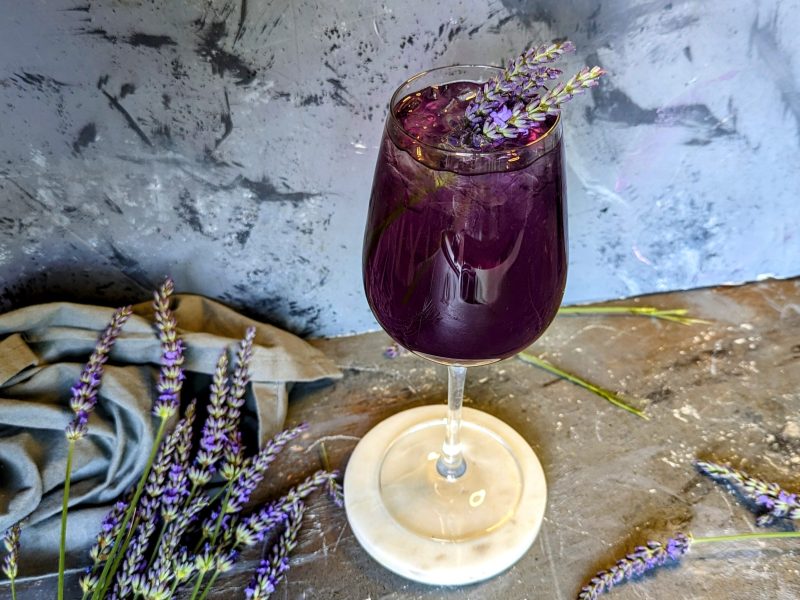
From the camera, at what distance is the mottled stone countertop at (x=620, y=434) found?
82 cm

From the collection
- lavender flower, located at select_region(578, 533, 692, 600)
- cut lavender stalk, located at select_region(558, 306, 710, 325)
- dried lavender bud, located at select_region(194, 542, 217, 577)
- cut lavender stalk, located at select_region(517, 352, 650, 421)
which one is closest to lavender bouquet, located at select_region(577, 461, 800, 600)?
lavender flower, located at select_region(578, 533, 692, 600)

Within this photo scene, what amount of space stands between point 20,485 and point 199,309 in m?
0.28

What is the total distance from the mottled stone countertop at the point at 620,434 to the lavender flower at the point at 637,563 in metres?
0.01

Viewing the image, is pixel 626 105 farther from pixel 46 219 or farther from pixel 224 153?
pixel 46 219

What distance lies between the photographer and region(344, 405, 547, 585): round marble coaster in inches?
32.5

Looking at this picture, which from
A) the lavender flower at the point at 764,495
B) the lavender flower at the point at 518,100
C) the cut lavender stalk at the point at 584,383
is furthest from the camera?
the cut lavender stalk at the point at 584,383

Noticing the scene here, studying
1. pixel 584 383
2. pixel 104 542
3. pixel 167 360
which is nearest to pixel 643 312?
pixel 584 383

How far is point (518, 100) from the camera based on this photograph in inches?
25.0

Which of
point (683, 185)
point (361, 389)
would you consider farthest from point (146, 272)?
point (683, 185)

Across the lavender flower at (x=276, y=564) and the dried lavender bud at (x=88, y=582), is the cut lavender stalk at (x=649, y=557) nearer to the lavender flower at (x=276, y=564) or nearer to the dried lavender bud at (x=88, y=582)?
the lavender flower at (x=276, y=564)

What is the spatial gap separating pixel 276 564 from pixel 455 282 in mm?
363

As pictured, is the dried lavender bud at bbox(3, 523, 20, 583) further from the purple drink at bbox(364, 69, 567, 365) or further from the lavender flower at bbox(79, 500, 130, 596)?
the purple drink at bbox(364, 69, 567, 365)

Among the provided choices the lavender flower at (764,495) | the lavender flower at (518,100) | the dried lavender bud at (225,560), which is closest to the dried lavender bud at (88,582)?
the dried lavender bud at (225,560)

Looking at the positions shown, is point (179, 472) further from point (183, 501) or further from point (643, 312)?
point (643, 312)
